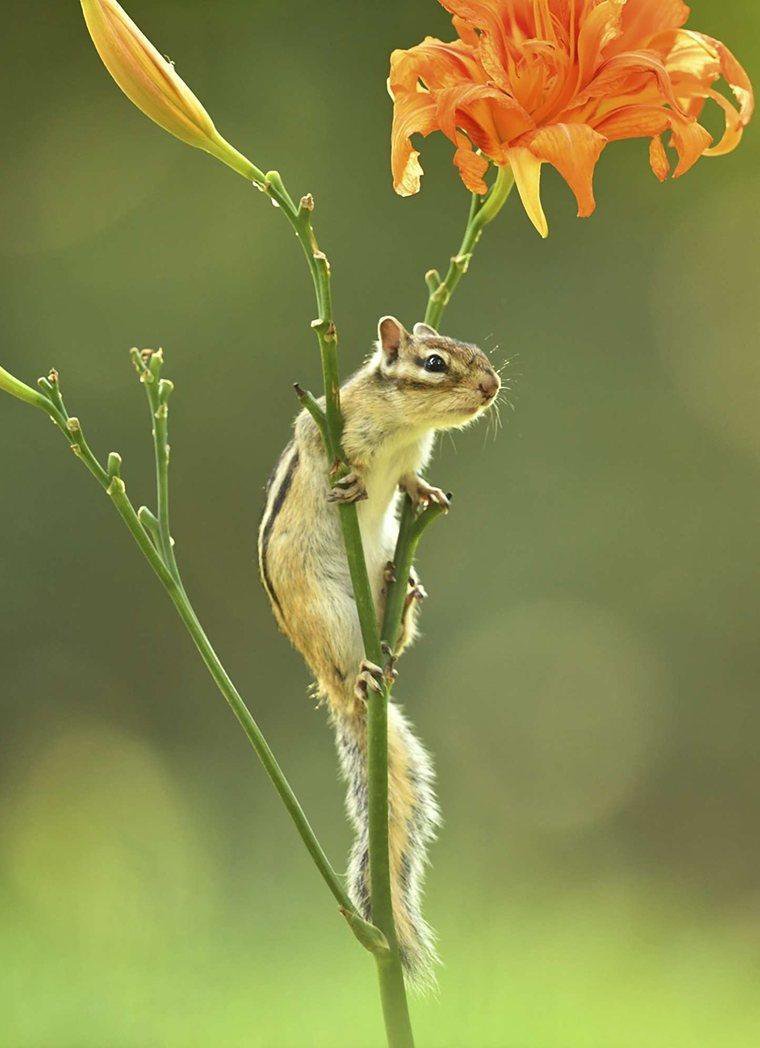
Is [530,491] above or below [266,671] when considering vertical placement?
above

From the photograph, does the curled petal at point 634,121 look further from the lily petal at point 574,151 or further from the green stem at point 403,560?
the green stem at point 403,560

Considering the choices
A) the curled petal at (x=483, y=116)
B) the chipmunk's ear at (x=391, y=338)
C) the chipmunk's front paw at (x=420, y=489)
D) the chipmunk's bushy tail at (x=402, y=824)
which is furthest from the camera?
the chipmunk's ear at (x=391, y=338)

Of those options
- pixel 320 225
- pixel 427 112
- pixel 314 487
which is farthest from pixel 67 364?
pixel 427 112

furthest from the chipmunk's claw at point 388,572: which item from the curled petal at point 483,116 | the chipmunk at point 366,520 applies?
the curled petal at point 483,116

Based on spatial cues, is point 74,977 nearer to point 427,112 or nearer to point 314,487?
point 314,487

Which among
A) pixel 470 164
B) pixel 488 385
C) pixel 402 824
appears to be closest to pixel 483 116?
pixel 470 164

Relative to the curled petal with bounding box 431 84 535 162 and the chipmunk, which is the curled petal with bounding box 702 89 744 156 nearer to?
the curled petal with bounding box 431 84 535 162

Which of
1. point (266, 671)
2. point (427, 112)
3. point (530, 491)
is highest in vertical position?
point (427, 112)
